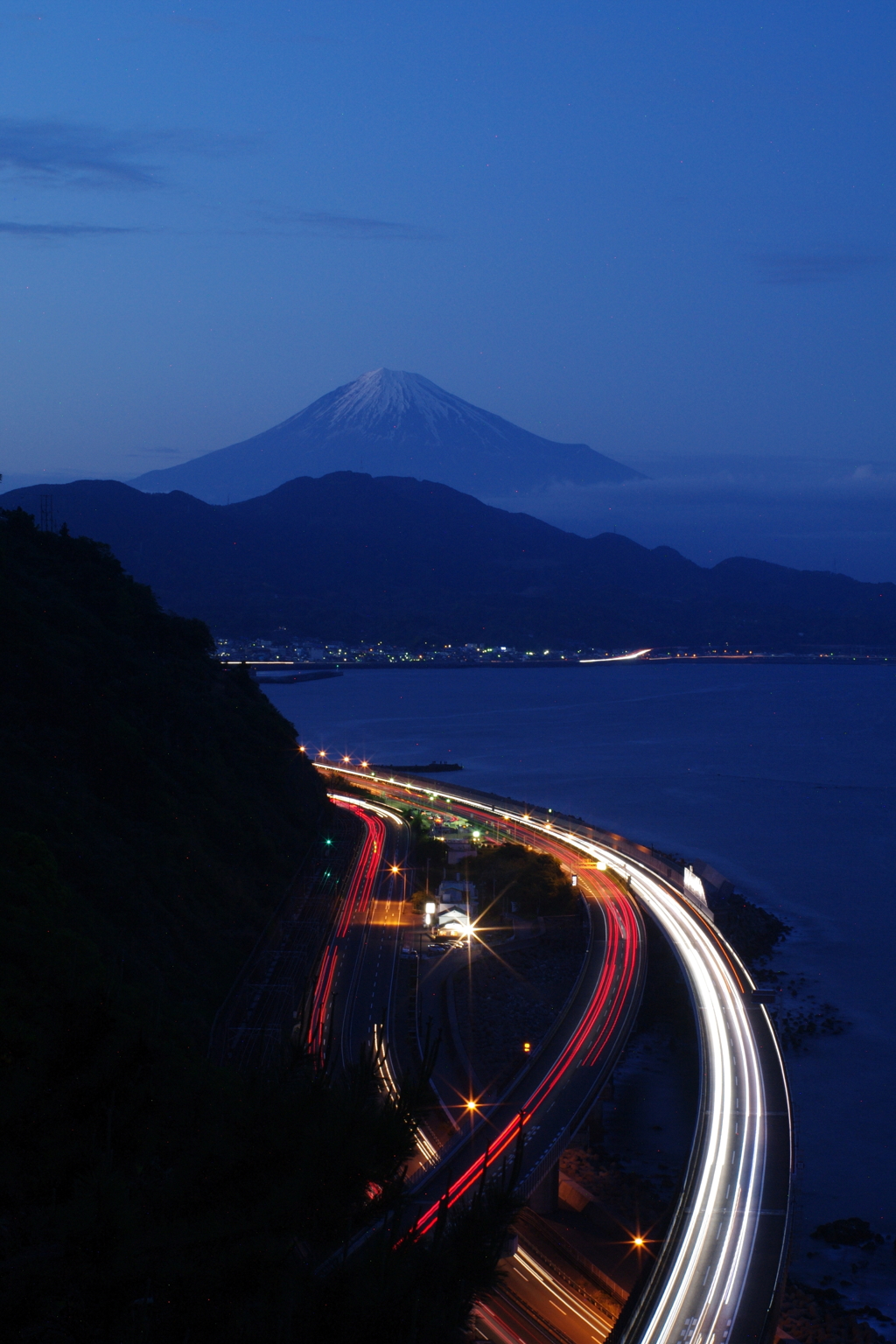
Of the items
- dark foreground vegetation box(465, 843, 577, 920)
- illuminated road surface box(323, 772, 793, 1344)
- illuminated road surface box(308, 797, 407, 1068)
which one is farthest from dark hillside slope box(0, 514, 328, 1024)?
illuminated road surface box(323, 772, 793, 1344)

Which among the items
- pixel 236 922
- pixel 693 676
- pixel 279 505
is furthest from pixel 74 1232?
pixel 279 505

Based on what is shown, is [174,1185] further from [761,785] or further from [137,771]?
[761,785]

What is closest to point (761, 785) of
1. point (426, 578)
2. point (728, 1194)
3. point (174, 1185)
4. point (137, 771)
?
A: point (137, 771)

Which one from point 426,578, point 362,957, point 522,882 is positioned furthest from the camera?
point 426,578

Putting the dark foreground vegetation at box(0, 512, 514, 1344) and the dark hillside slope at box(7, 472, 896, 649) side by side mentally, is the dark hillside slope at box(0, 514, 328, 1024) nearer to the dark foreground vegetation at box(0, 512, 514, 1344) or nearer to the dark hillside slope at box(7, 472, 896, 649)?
the dark foreground vegetation at box(0, 512, 514, 1344)

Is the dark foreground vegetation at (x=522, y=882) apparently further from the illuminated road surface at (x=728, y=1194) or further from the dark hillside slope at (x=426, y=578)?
the dark hillside slope at (x=426, y=578)

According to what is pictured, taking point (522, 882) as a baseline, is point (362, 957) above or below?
below

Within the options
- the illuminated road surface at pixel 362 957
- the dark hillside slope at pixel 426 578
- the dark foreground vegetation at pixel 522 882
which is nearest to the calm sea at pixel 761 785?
the dark foreground vegetation at pixel 522 882
